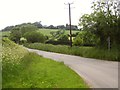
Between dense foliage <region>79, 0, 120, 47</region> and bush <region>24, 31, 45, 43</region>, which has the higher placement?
dense foliage <region>79, 0, 120, 47</region>

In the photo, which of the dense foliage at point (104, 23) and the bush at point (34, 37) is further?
the bush at point (34, 37)

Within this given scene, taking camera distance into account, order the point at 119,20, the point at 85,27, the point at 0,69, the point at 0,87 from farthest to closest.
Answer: the point at 85,27, the point at 119,20, the point at 0,69, the point at 0,87

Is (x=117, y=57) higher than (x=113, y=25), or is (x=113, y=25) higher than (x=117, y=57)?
(x=113, y=25)

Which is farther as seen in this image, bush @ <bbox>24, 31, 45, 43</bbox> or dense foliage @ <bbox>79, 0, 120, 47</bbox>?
bush @ <bbox>24, 31, 45, 43</bbox>

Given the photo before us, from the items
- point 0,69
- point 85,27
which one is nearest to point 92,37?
point 85,27

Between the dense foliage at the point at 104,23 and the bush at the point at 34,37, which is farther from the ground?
the dense foliage at the point at 104,23

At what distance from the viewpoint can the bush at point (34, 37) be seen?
8304 cm

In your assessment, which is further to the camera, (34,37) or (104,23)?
(34,37)

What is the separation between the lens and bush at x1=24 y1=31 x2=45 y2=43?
83037 mm

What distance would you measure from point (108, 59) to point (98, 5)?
954 centimetres

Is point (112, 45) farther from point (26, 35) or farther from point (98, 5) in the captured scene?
point (26, 35)

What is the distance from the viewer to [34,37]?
8556 cm

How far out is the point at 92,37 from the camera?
116 feet

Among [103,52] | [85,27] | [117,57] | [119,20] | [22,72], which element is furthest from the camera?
[85,27]
